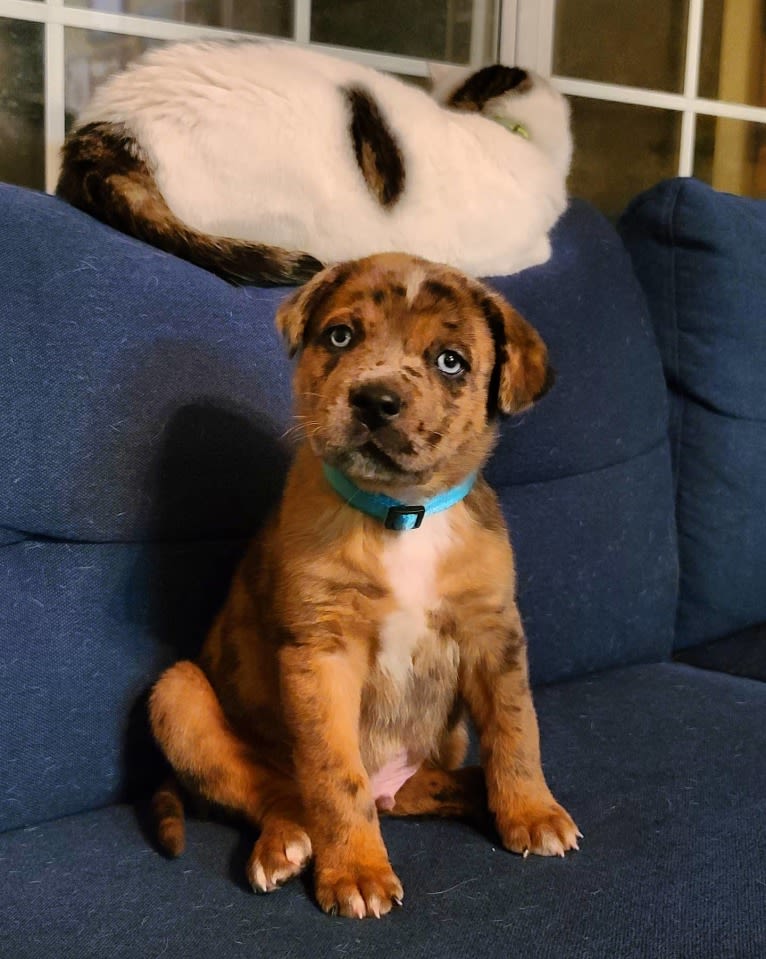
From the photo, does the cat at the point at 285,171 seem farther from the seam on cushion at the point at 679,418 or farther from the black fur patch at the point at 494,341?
the black fur patch at the point at 494,341

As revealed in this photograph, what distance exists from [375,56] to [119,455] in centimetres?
172

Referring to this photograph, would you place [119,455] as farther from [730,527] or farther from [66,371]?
[730,527]

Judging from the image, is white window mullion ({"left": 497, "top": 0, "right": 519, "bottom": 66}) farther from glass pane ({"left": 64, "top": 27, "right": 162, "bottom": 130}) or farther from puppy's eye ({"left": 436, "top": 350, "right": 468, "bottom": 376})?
puppy's eye ({"left": 436, "top": 350, "right": 468, "bottom": 376})

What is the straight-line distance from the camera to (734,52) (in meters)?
3.36

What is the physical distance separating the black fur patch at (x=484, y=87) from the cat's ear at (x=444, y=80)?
22 mm

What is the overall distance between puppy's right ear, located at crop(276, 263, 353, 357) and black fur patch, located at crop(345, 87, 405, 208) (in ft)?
2.10

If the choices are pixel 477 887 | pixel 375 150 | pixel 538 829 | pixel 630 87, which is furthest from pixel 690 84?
pixel 477 887

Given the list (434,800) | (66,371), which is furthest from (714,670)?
(66,371)

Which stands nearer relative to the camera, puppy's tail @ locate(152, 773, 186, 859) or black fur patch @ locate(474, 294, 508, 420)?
puppy's tail @ locate(152, 773, 186, 859)

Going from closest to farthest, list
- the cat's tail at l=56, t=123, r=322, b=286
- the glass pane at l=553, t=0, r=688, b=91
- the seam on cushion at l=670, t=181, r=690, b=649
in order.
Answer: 1. the cat's tail at l=56, t=123, r=322, b=286
2. the seam on cushion at l=670, t=181, r=690, b=649
3. the glass pane at l=553, t=0, r=688, b=91

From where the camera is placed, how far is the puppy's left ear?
1.38 m

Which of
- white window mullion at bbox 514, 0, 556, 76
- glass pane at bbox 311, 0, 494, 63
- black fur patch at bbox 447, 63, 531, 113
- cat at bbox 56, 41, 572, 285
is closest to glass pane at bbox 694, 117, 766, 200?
white window mullion at bbox 514, 0, 556, 76

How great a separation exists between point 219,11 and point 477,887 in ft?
A: 7.02

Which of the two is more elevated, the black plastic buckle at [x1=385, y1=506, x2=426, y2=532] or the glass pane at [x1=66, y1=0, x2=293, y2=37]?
the glass pane at [x1=66, y1=0, x2=293, y2=37]
